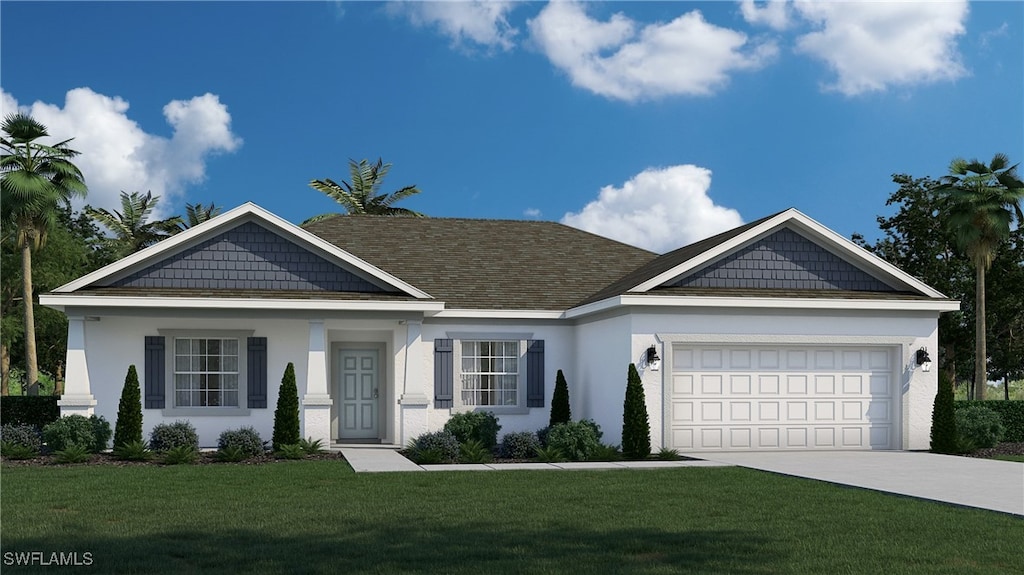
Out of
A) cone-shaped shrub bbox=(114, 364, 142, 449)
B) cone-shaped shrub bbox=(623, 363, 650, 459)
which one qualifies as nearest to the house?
cone-shaped shrub bbox=(623, 363, 650, 459)

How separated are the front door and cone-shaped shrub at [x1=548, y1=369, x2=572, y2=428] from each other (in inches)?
160

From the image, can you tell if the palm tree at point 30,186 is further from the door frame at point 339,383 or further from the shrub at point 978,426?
the shrub at point 978,426

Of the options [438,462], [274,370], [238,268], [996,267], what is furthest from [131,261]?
[996,267]

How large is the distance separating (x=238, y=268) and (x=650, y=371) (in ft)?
28.5

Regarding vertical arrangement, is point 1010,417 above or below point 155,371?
below

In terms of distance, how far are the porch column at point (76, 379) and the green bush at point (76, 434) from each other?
335 mm

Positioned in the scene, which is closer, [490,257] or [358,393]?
[358,393]

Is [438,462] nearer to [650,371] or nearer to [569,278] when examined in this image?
[650,371]

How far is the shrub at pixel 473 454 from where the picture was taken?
60.3 feet

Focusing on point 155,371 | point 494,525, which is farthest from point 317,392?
point 494,525

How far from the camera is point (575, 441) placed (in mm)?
18828

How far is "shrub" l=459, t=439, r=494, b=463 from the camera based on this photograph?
1839 cm

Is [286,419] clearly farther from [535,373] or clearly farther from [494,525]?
[494,525]

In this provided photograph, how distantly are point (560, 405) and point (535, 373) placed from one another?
1003 millimetres
